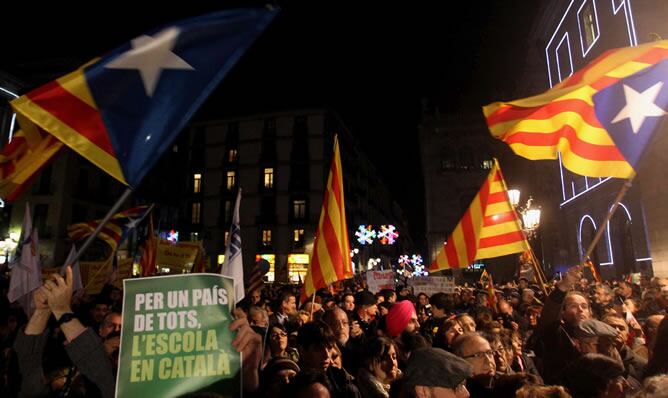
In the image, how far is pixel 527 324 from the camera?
7812mm

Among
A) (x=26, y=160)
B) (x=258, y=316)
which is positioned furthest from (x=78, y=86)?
(x=258, y=316)

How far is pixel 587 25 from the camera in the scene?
928 inches

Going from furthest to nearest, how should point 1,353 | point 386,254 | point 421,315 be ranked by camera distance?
1. point 386,254
2. point 421,315
3. point 1,353

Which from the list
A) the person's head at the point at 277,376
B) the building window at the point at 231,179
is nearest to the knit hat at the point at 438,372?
the person's head at the point at 277,376

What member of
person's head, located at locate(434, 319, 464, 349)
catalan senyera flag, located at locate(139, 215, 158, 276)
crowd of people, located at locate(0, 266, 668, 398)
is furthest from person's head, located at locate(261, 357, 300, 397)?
catalan senyera flag, located at locate(139, 215, 158, 276)

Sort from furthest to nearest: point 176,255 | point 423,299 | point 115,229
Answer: point 115,229, point 176,255, point 423,299

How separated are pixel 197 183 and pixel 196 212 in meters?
3.47

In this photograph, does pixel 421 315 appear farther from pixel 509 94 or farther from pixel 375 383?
pixel 509 94

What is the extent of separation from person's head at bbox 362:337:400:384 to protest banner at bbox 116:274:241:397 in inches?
67.0

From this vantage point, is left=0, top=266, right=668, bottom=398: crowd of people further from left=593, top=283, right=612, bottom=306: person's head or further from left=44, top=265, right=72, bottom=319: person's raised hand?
left=593, top=283, right=612, bottom=306: person's head

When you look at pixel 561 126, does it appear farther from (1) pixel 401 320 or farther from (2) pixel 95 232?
(2) pixel 95 232

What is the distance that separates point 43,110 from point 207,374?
2555 millimetres

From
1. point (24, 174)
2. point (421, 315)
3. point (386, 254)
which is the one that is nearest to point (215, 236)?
point (386, 254)

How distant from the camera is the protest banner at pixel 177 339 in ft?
7.74
